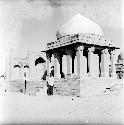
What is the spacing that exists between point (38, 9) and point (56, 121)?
7.49 m

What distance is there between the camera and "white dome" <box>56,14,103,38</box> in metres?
23.8

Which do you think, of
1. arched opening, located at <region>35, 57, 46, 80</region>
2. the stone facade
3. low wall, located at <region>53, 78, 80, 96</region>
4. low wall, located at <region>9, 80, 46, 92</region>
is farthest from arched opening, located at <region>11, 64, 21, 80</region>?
low wall, located at <region>53, 78, 80, 96</region>

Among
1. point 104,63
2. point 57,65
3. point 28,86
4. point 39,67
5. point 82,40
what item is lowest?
point 28,86

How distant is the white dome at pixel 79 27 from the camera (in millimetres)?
23812

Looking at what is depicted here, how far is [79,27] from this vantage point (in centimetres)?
2389

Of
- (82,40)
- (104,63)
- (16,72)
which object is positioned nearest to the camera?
(82,40)

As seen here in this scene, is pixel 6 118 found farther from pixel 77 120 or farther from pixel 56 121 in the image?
pixel 77 120

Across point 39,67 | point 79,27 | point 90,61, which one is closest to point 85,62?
point 90,61

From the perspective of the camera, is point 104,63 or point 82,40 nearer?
point 82,40

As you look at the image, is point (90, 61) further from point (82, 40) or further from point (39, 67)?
point (39, 67)

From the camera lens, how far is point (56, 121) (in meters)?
9.02

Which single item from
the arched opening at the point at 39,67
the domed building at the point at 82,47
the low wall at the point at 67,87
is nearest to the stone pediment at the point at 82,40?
the domed building at the point at 82,47

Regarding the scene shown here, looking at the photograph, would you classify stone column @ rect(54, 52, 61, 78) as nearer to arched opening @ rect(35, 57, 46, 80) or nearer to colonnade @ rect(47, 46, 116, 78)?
colonnade @ rect(47, 46, 116, 78)

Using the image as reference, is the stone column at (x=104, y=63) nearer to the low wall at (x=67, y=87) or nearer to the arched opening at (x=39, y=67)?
the low wall at (x=67, y=87)
